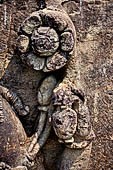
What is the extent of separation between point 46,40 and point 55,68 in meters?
0.20

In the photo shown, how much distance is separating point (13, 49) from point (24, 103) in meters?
0.40

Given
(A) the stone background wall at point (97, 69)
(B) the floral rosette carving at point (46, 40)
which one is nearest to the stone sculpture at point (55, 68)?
(B) the floral rosette carving at point (46, 40)

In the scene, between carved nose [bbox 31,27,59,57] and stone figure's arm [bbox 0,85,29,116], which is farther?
stone figure's arm [bbox 0,85,29,116]

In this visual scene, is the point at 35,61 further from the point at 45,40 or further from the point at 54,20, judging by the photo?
the point at 54,20

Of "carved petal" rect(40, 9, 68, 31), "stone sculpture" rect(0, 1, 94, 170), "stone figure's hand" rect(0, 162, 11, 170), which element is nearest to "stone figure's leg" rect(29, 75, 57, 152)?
"stone sculpture" rect(0, 1, 94, 170)

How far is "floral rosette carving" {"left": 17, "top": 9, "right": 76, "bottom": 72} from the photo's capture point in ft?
7.75

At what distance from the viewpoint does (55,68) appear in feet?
7.92

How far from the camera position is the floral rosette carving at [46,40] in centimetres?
236

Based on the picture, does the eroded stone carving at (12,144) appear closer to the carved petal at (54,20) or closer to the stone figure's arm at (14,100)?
the stone figure's arm at (14,100)

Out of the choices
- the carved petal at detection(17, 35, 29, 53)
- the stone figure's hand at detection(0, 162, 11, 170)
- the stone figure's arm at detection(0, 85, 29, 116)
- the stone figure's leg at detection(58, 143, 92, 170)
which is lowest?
the stone figure's leg at detection(58, 143, 92, 170)

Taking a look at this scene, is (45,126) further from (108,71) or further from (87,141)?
(108,71)

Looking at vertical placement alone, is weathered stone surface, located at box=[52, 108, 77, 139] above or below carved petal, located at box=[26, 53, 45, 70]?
below

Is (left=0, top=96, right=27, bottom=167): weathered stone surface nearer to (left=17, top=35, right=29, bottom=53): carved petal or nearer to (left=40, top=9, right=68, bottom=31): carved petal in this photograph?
(left=17, top=35, right=29, bottom=53): carved petal

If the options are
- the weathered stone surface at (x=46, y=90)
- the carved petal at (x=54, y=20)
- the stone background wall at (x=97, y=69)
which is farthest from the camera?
the stone background wall at (x=97, y=69)
